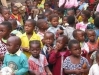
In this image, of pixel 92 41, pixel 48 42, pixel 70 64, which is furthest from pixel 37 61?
pixel 92 41

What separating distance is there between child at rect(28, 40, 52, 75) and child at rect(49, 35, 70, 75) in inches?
9.3

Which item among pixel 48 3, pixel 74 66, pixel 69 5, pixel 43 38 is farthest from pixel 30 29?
pixel 48 3

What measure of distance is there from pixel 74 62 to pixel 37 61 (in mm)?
607

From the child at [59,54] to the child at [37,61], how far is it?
0.24 m

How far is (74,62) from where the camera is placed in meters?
5.19

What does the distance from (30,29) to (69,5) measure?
5088 mm

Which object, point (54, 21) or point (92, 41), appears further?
point (54, 21)

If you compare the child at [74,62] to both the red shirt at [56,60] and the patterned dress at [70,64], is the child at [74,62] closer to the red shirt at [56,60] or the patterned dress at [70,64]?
the patterned dress at [70,64]

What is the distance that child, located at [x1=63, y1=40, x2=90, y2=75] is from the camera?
5145 millimetres

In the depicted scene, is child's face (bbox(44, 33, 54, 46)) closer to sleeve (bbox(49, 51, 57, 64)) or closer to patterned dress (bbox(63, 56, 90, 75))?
sleeve (bbox(49, 51, 57, 64))

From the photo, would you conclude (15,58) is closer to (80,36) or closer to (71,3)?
(80,36)

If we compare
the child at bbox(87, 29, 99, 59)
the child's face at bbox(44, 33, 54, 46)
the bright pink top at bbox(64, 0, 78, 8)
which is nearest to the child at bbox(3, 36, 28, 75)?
the child's face at bbox(44, 33, 54, 46)

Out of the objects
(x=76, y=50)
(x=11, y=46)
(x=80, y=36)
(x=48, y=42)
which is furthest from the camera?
(x=80, y=36)

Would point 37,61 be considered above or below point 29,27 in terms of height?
below
